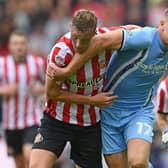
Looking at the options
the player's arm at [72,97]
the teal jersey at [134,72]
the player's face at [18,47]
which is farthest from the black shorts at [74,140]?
the player's face at [18,47]

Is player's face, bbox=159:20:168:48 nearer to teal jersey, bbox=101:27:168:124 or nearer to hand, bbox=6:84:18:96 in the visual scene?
teal jersey, bbox=101:27:168:124

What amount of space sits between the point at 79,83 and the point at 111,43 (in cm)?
54

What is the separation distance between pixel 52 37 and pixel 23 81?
3577 millimetres

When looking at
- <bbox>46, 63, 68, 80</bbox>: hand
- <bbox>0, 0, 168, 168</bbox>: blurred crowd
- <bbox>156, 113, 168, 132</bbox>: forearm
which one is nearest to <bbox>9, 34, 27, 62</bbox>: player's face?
<bbox>156, 113, 168, 132</bbox>: forearm

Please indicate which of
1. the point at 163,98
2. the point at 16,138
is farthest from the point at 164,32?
the point at 16,138

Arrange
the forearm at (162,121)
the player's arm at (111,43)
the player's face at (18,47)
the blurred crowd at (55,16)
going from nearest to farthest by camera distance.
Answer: the player's arm at (111,43), the forearm at (162,121), the player's face at (18,47), the blurred crowd at (55,16)

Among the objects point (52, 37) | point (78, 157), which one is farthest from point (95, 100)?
point (52, 37)

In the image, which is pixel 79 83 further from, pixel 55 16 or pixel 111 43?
pixel 55 16

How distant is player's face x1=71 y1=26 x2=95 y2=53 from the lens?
24.0 feet

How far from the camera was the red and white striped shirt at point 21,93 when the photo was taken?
10953 mm

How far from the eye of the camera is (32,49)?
14594 mm

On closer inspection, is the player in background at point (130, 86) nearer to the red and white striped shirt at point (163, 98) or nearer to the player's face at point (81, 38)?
the player's face at point (81, 38)

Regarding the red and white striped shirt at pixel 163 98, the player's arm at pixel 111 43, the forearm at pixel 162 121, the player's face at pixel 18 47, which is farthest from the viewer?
the player's face at pixel 18 47

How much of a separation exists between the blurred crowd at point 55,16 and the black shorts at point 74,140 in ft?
19.9
